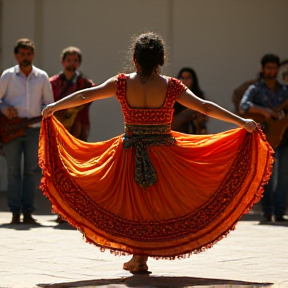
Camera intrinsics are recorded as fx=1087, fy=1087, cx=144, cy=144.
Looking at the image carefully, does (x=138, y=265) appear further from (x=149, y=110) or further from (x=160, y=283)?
(x=149, y=110)

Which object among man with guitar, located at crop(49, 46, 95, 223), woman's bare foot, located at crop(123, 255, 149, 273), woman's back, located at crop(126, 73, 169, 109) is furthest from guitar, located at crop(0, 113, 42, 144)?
woman's bare foot, located at crop(123, 255, 149, 273)

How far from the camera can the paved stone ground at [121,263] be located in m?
7.04

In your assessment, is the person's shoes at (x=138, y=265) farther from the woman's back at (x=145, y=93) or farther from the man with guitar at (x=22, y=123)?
the man with guitar at (x=22, y=123)

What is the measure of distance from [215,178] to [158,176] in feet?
1.34

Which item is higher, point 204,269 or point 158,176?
point 158,176

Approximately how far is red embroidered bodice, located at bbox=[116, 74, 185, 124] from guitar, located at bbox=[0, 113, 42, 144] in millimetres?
3718

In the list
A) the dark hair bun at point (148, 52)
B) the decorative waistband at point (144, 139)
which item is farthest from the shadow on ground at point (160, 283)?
the dark hair bun at point (148, 52)

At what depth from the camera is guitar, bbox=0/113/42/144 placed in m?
11.1

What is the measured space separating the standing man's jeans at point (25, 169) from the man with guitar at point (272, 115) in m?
2.25

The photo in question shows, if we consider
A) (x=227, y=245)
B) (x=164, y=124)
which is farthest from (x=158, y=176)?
(x=227, y=245)

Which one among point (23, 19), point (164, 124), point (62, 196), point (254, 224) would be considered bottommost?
point (254, 224)

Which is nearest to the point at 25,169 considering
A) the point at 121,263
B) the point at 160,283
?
the point at 121,263

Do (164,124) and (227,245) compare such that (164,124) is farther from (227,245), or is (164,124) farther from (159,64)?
(227,245)

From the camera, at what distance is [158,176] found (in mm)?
7324
